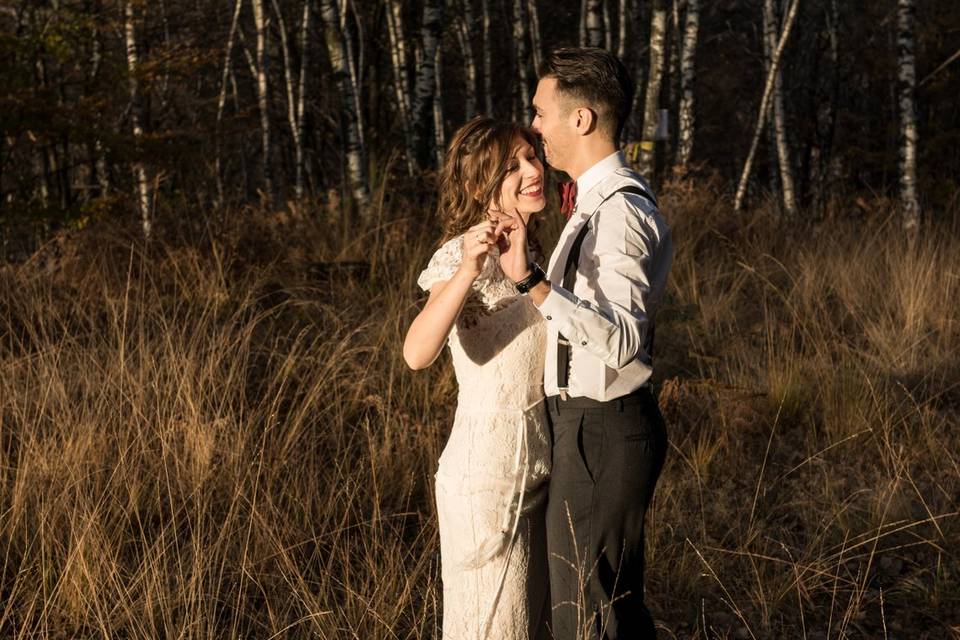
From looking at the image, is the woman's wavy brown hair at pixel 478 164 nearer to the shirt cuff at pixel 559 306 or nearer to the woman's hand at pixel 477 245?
the woman's hand at pixel 477 245

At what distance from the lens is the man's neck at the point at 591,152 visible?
92.3 inches

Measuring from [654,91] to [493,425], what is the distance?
8.65 m

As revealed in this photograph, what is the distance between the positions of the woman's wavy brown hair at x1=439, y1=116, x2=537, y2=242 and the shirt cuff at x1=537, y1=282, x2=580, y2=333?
1.80 feet

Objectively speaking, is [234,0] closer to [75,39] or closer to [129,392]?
[75,39]

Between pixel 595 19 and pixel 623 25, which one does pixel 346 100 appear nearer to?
pixel 595 19

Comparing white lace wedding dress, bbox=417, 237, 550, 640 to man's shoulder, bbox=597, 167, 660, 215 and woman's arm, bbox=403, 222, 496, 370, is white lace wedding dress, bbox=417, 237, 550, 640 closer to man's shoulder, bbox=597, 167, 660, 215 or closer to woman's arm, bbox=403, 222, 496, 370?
woman's arm, bbox=403, 222, 496, 370

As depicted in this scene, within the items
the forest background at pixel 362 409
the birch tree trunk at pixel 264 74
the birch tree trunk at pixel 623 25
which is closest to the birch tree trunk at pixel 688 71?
the forest background at pixel 362 409

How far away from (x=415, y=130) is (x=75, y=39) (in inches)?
243

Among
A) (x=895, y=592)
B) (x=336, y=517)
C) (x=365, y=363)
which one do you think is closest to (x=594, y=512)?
(x=336, y=517)

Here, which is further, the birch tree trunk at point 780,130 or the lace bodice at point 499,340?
the birch tree trunk at point 780,130

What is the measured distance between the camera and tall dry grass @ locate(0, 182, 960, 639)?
3574mm

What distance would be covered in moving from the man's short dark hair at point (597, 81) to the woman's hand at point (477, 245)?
49cm

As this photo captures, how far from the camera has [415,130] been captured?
35.1ft

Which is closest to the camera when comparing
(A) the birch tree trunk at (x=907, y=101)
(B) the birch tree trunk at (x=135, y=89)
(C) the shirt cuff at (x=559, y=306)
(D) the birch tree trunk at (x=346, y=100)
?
(C) the shirt cuff at (x=559, y=306)
